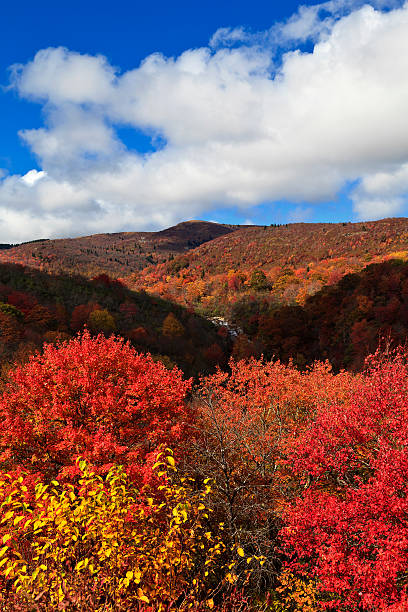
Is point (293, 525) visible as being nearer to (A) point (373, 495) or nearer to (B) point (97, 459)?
(A) point (373, 495)

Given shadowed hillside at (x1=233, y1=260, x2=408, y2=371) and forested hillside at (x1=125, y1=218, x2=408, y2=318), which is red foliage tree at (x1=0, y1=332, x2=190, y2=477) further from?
forested hillside at (x1=125, y1=218, x2=408, y2=318)

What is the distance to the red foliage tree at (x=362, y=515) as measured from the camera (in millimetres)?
6906

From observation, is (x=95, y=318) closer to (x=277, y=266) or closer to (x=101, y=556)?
(x=101, y=556)

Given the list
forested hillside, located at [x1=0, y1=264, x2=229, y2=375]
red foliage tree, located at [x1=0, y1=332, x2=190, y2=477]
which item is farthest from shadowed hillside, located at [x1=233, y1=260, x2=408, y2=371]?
red foliage tree, located at [x1=0, y1=332, x2=190, y2=477]

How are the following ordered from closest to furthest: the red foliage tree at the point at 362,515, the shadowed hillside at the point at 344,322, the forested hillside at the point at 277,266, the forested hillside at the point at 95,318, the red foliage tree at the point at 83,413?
the red foliage tree at the point at 362,515
the red foliage tree at the point at 83,413
the forested hillside at the point at 95,318
the shadowed hillside at the point at 344,322
the forested hillside at the point at 277,266

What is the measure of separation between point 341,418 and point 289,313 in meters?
59.8

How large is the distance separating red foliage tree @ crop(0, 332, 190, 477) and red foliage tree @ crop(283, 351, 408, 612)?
15.7 feet

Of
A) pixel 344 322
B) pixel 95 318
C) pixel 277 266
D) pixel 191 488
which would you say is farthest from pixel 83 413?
pixel 277 266

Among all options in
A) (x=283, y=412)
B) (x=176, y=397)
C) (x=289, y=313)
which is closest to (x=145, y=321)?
(x=289, y=313)

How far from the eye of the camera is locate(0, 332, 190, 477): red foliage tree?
1105 cm

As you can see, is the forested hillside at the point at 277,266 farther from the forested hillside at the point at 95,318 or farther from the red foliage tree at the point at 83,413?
the red foliage tree at the point at 83,413

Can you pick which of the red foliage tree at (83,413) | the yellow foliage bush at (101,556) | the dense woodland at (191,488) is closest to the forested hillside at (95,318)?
the dense woodland at (191,488)

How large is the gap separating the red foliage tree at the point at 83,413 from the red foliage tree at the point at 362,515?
4794 mm

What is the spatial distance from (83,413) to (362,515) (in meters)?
9.50
